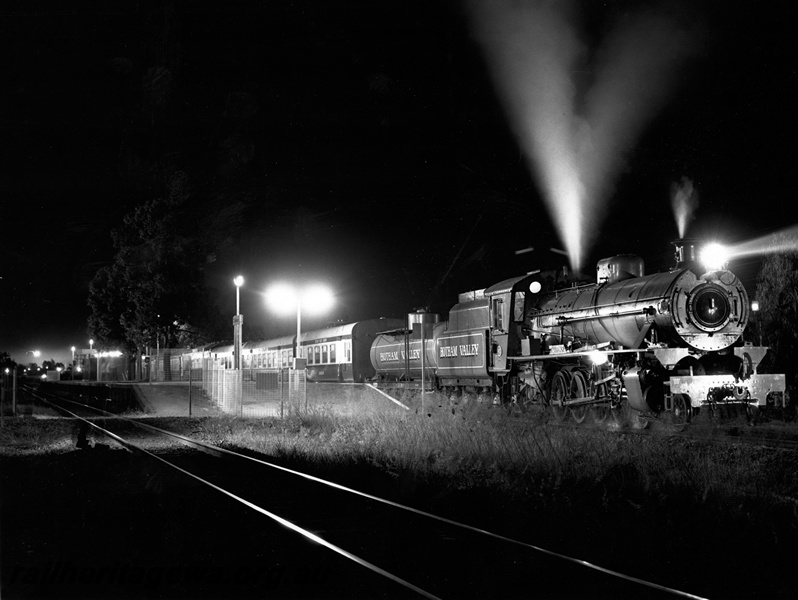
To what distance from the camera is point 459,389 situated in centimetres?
2483

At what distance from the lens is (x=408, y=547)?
7.57 metres

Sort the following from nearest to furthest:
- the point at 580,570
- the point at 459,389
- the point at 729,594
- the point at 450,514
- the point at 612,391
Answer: the point at 729,594, the point at 580,570, the point at 450,514, the point at 612,391, the point at 459,389

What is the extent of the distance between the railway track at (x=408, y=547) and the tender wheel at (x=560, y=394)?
8.54m

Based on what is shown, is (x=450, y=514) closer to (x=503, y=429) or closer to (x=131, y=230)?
(x=503, y=429)

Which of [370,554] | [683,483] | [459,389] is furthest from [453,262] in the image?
[370,554]

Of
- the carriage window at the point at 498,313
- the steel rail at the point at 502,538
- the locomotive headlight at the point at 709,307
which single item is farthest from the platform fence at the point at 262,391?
the locomotive headlight at the point at 709,307

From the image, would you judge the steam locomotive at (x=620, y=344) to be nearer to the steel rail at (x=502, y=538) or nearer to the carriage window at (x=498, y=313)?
the carriage window at (x=498, y=313)

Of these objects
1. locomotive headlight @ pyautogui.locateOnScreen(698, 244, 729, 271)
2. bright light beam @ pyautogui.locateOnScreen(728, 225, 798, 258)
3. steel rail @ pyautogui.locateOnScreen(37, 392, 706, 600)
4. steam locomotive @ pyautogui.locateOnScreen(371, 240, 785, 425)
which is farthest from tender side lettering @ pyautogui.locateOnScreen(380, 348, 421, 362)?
steel rail @ pyautogui.locateOnScreen(37, 392, 706, 600)

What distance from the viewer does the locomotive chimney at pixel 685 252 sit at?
17608mm

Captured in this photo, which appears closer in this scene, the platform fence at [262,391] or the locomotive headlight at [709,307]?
the locomotive headlight at [709,307]

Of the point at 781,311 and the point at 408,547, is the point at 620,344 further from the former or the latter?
the point at 781,311

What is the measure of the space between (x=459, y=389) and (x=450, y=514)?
15417mm

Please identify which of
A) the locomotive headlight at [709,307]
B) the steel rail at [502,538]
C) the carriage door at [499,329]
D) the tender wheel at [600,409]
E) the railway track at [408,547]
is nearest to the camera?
the steel rail at [502,538]

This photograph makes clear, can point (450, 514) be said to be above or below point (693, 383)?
below
